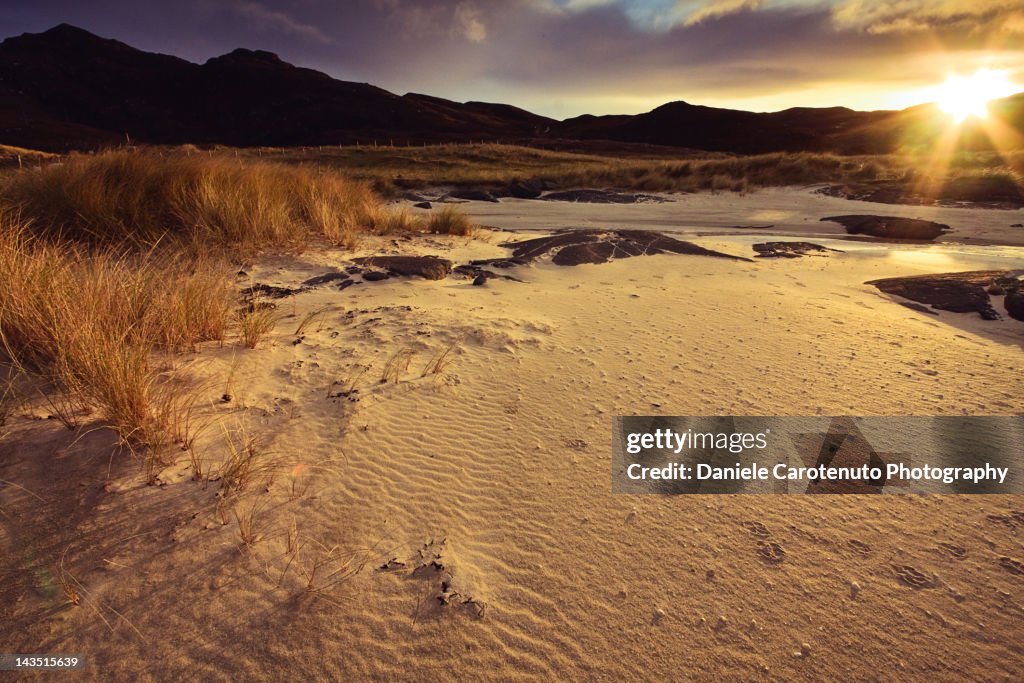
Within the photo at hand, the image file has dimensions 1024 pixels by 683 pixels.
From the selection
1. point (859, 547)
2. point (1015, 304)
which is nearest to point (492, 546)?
point (859, 547)

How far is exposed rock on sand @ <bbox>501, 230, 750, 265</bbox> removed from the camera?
272 inches

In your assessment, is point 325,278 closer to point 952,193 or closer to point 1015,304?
point 1015,304

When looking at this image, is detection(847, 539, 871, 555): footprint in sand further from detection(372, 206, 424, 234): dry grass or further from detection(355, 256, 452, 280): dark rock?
detection(372, 206, 424, 234): dry grass

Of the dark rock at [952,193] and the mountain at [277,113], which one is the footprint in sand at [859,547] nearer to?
the dark rock at [952,193]

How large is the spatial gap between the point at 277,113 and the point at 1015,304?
8471 cm

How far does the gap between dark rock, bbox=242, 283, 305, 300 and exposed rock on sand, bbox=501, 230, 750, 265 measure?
3.09 meters

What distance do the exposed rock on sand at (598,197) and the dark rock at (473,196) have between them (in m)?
2.03

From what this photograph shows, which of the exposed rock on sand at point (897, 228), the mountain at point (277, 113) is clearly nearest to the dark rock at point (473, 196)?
the exposed rock on sand at point (897, 228)

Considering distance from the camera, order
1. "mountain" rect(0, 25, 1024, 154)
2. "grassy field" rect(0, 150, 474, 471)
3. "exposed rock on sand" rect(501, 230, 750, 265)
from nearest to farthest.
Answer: "grassy field" rect(0, 150, 474, 471) < "exposed rock on sand" rect(501, 230, 750, 265) < "mountain" rect(0, 25, 1024, 154)

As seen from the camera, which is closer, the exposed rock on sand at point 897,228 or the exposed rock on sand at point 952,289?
the exposed rock on sand at point 952,289

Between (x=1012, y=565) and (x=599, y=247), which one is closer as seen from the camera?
(x=1012, y=565)

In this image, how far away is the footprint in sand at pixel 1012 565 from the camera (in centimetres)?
180

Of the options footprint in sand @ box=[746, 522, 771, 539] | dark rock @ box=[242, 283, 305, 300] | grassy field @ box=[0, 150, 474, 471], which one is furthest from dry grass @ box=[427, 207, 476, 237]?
footprint in sand @ box=[746, 522, 771, 539]

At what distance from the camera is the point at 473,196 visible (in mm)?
Result: 17312
